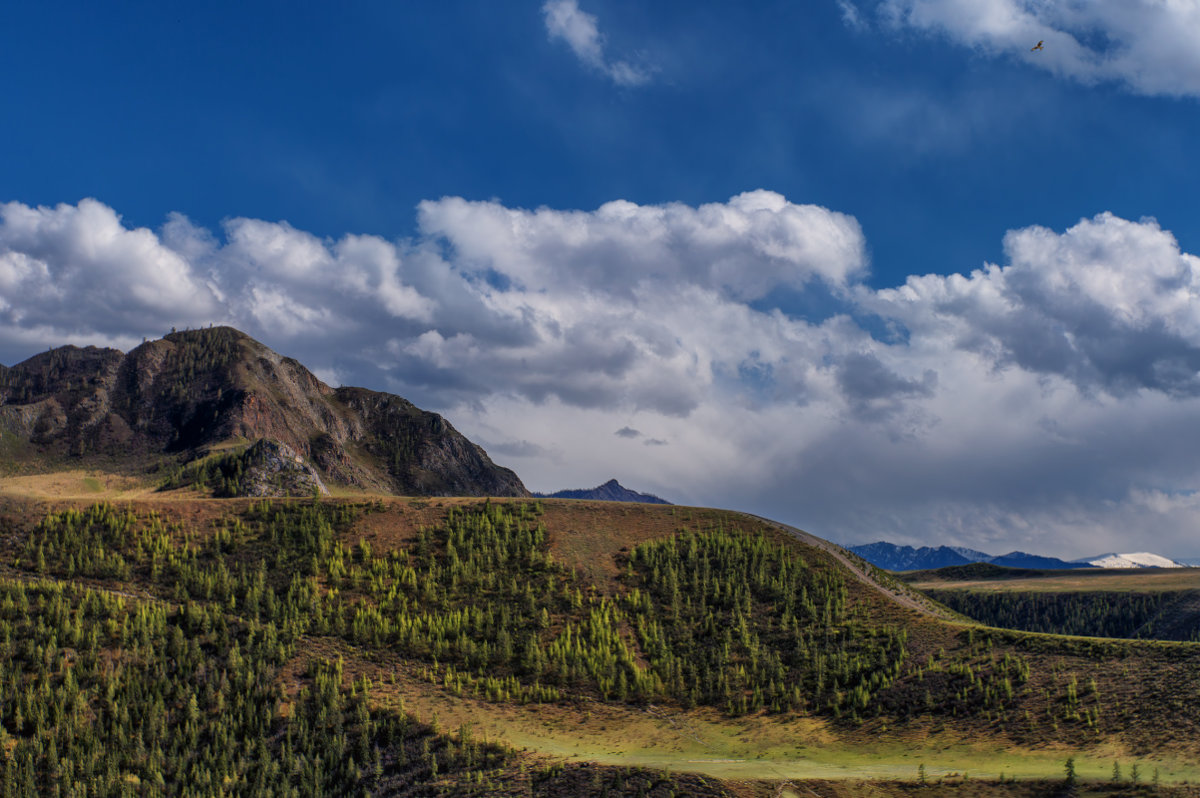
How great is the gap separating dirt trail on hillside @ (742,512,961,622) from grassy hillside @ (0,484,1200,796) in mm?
1146

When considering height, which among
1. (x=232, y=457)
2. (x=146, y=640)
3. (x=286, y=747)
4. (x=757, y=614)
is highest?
(x=232, y=457)

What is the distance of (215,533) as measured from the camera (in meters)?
104

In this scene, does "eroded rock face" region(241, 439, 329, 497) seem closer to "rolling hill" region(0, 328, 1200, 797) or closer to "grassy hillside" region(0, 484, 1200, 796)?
"grassy hillside" region(0, 484, 1200, 796)

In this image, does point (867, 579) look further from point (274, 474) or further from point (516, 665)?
point (274, 474)

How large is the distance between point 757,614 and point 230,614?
61727 millimetres

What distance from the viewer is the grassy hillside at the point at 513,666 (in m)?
59.8

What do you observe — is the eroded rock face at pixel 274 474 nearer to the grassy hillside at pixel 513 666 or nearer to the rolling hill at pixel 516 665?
the grassy hillside at pixel 513 666

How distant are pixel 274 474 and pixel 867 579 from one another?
451ft

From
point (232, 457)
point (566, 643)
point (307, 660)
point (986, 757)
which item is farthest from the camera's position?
point (232, 457)

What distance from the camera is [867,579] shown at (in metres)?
103

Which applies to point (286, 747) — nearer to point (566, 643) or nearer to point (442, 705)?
point (442, 705)

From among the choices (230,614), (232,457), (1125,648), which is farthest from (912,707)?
(232,457)

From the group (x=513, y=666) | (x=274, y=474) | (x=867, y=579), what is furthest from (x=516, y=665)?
(x=274, y=474)

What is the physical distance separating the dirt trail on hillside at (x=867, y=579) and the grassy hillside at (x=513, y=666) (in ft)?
3.76
